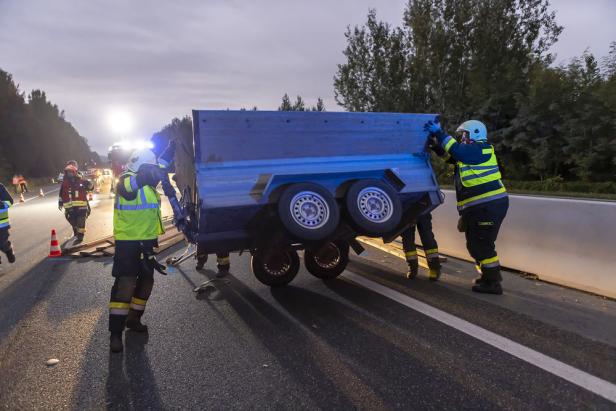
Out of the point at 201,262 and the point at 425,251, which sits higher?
the point at 425,251

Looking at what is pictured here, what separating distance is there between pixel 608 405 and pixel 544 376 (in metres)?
0.40

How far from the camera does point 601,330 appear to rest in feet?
12.2

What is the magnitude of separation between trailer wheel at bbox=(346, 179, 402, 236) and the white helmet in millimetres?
1944

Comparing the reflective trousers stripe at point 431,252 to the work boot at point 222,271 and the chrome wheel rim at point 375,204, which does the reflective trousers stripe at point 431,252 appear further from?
the work boot at point 222,271

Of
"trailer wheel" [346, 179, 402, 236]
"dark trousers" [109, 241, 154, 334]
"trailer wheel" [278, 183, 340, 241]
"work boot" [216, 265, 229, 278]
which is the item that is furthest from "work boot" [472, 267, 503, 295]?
"dark trousers" [109, 241, 154, 334]

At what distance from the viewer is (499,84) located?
27.8 m

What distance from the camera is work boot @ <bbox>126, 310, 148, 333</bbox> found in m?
4.07

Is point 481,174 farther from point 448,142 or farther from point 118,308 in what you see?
point 118,308

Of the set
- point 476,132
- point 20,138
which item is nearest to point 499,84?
point 476,132

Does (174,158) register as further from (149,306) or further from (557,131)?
(557,131)

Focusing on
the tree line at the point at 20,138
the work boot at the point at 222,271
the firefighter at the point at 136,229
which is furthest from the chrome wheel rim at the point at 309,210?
the tree line at the point at 20,138

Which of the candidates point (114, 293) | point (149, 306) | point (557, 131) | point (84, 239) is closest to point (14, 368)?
point (114, 293)

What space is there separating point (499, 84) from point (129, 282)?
94.2ft

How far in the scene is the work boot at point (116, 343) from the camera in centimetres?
361
